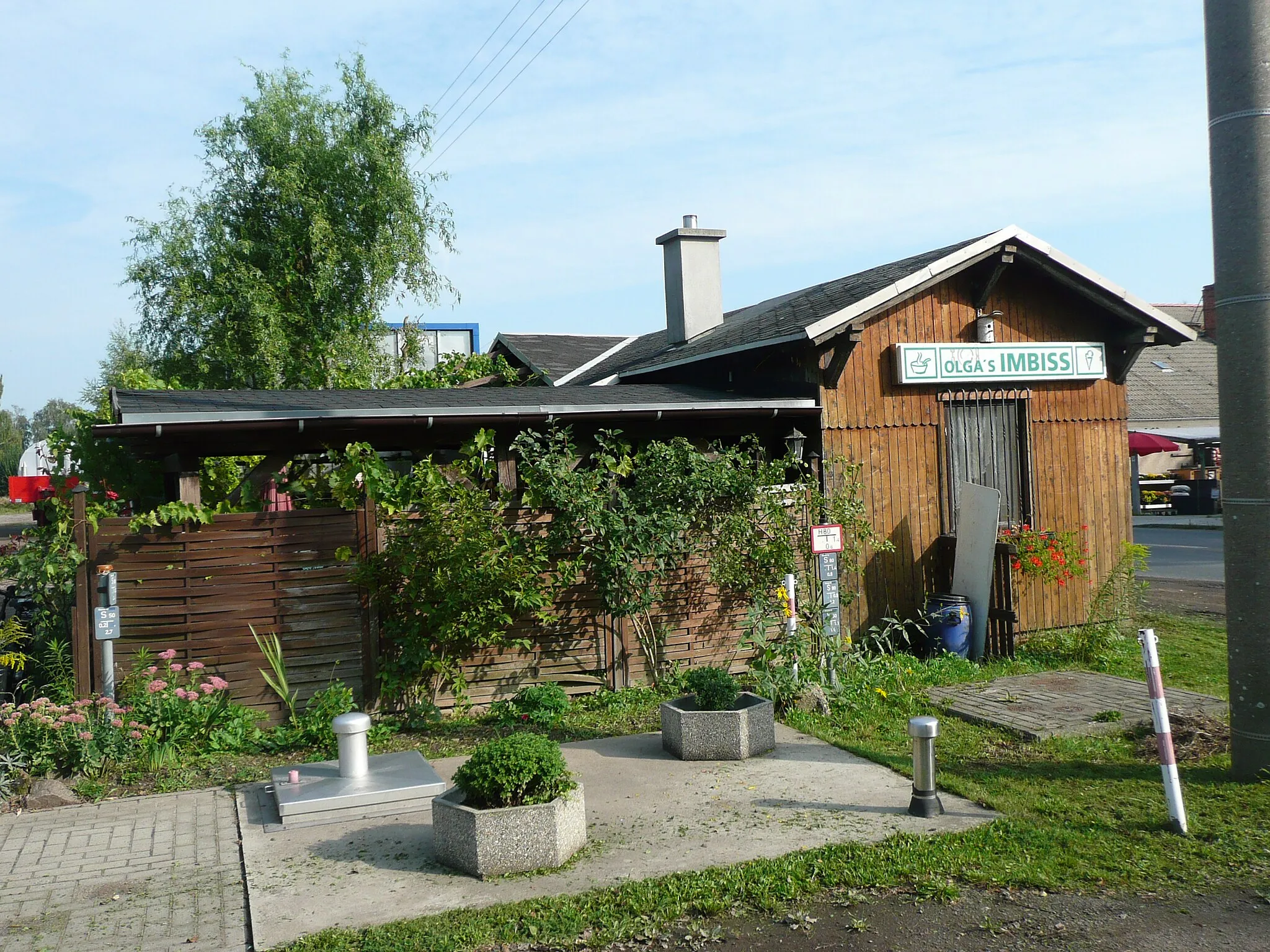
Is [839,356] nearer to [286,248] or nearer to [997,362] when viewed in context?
[997,362]

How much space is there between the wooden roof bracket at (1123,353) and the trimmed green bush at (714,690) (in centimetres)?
763

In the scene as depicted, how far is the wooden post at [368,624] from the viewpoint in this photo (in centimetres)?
859

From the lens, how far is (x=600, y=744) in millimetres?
7992

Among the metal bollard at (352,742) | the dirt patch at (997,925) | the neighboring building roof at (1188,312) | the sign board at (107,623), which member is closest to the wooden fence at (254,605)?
the sign board at (107,623)

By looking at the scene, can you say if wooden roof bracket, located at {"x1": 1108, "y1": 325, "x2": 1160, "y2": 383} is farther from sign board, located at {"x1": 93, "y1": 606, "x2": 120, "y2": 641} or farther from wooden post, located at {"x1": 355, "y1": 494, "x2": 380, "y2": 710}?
sign board, located at {"x1": 93, "y1": 606, "x2": 120, "y2": 641}

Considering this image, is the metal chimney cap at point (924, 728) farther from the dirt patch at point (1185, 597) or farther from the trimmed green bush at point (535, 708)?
the dirt patch at point (1185, 597)

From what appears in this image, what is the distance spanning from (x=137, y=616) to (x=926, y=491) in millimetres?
8099

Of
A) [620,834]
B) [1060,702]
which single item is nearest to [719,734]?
[620,834]

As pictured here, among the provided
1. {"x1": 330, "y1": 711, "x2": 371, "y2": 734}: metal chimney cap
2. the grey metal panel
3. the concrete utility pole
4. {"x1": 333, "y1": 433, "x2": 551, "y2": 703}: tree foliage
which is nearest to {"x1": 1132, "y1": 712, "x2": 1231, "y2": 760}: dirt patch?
the concrete utility pole

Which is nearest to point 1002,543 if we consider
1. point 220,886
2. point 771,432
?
point 771,432

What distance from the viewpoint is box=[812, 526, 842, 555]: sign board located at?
9.16 metres

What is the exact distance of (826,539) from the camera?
9219 mm

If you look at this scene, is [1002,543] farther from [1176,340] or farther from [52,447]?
[52,447]

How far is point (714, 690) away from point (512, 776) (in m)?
2.47
